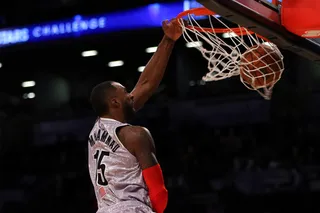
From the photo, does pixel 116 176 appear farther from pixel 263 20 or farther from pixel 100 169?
pixel 263 20

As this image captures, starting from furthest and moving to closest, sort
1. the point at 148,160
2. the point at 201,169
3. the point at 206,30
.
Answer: the point at 201,169, the point at 206,30, the point at 148,160

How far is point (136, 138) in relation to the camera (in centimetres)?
278

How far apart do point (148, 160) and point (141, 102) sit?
2.43 feet

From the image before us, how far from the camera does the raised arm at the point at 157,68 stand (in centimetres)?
343

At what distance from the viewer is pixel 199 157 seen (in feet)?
28.2

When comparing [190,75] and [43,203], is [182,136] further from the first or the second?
→ [43,203]

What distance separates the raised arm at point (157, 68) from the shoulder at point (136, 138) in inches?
23.5

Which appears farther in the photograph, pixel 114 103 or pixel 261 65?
pixel 261 65

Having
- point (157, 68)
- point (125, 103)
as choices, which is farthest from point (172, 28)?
point (125, 103)

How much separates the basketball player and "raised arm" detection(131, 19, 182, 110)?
0.40m

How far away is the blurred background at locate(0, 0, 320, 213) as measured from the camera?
26.4 feet

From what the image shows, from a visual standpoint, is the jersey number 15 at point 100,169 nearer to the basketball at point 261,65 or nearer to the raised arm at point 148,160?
the raised arm at point 148,160

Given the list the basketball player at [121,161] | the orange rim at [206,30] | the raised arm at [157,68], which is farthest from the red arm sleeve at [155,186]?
the orange rim at [206,30]

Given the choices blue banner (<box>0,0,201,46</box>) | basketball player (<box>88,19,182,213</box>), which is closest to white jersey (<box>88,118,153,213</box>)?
basketball player (<box>88,19,182,213</box>)
